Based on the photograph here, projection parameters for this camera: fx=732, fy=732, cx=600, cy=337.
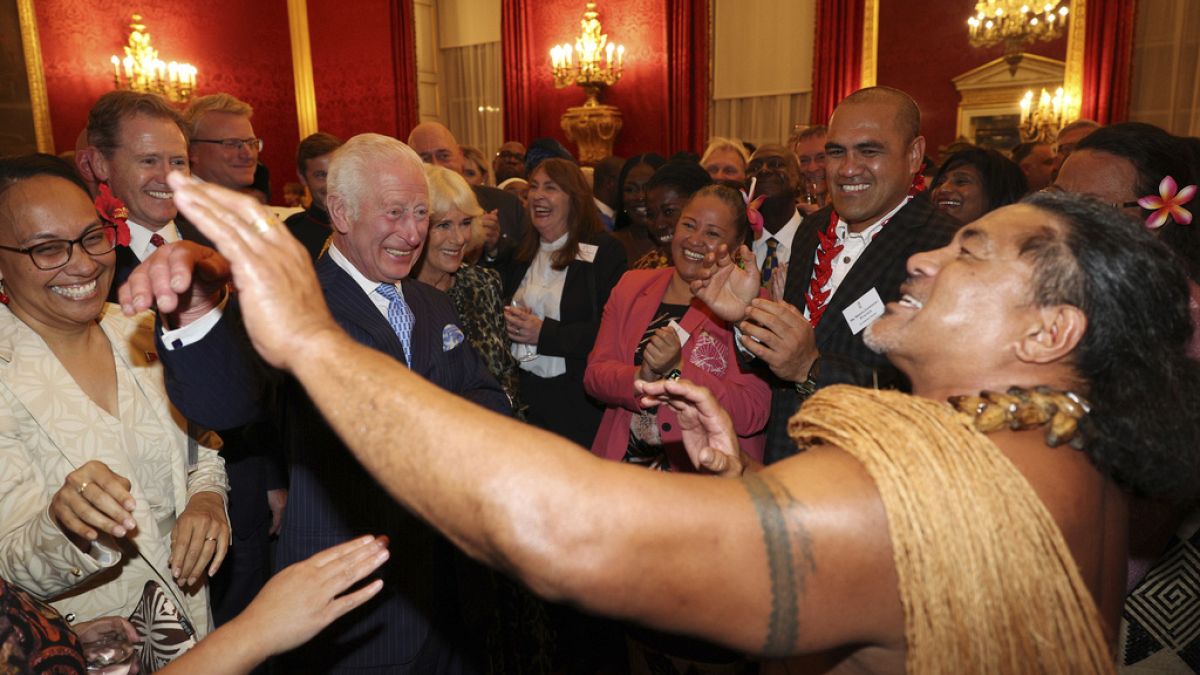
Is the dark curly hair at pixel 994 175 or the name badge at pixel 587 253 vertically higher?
the dark curly hair at pixel 994 175

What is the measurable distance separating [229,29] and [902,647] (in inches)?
564

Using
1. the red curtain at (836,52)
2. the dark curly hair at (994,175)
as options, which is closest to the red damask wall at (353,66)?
the red curtain at (836,52)

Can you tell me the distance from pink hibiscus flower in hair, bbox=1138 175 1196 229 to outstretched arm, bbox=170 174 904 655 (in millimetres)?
1990

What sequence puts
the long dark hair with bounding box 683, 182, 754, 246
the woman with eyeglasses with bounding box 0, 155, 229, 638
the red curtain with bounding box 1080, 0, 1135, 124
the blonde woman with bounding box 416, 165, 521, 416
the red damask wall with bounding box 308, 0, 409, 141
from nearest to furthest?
the woman with eyeglasses with bounding box 0, 155, 229, 638 < the long dark hair with bounding box 683, 182, 754, 246 < the blonde woman with bounding box 416, 165, 521, 416 < the red curtain with bounding box 1080, 0, 1135, 124 < the red damask wall with bounding box 308, 0, 409, 141

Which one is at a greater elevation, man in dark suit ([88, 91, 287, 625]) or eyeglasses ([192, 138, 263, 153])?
eyeglasses ([192, 138, 263, 153])

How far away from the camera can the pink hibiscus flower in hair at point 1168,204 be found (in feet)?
7.72

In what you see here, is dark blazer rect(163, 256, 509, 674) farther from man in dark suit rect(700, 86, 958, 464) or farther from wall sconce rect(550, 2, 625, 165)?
wall sconce rect(550, 2, 625, 165)

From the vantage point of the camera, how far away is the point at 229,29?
40.7 feet

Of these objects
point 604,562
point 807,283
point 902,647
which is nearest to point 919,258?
point 902,647

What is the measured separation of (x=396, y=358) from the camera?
2166 millimetres

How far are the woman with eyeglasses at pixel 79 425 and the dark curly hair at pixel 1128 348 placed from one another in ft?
6.68

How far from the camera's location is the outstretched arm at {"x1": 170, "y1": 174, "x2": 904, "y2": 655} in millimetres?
920

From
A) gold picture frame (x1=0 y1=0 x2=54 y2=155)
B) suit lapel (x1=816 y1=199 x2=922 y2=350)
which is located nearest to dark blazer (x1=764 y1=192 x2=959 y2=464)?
suit lapel (x1=816 y1=199 x2=922 y2=350)

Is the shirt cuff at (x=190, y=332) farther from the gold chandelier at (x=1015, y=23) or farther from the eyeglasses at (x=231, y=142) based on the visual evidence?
the gold chandelier at (x=1015, y=23)
